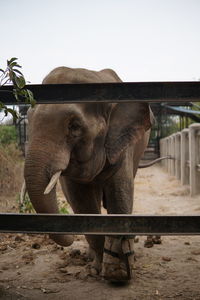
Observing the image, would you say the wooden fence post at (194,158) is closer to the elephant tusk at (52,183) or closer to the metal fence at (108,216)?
the elephant tusk at (52,183)

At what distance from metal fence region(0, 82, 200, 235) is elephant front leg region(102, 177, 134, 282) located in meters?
1.22

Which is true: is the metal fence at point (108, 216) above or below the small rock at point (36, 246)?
above

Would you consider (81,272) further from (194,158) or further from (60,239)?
(194,158)

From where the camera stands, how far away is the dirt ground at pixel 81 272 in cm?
293

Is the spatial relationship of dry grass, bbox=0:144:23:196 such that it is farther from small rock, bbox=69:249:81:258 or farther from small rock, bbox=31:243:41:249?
small rock, bbox=69:249:81:258

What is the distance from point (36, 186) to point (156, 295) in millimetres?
1230

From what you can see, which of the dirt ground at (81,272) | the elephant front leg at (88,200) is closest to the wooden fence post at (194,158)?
the dirt ground at (81,272)

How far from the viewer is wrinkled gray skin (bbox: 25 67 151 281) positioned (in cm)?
259

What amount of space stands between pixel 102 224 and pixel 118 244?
1236 mm

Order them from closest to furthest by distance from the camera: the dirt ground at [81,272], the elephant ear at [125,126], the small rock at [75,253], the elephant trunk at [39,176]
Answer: the elephant trunk at [39,176] → the dirt ground at [81,272] → the elephant ear at [125,126] → the small rock at [75,253]

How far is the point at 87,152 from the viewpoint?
297 centimetres

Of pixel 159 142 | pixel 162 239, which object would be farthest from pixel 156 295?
pixel 159 142

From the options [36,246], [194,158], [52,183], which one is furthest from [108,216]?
[194,158]

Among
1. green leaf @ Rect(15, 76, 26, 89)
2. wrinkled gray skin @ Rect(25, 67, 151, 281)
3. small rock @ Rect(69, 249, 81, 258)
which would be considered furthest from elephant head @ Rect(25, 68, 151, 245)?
small rock @ Rect(69, 249, 81, 258)
